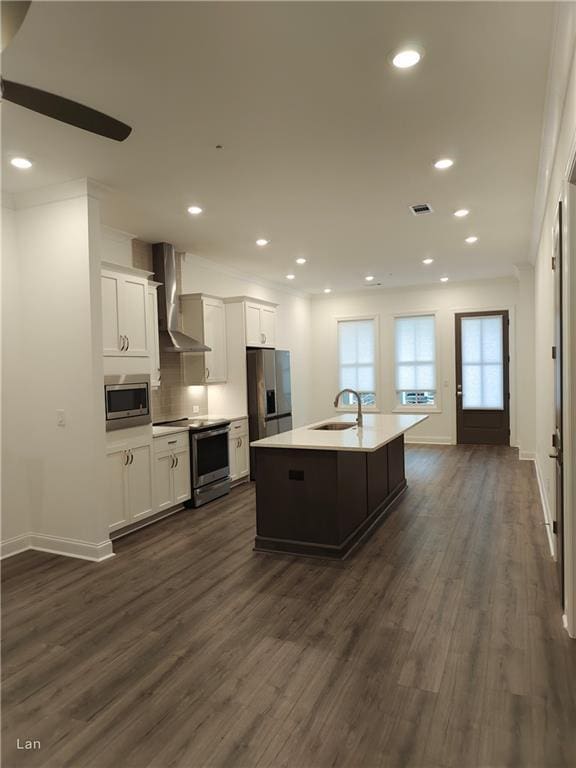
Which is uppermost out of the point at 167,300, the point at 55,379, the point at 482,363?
the point at 167,300

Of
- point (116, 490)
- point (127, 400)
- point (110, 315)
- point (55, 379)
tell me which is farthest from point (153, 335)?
point (116, 490)

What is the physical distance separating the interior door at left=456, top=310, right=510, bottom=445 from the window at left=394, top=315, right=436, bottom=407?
49 cm

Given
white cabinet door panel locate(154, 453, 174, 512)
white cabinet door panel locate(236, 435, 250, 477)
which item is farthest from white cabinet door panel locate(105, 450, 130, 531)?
white cabinet door panel locate(236, 435, 250, 477)

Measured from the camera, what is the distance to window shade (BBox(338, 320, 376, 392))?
9.79 m

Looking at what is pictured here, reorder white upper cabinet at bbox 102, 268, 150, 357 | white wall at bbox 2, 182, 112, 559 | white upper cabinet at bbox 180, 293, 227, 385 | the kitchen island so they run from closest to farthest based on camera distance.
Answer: the kitchen island
white wall at bbox 2, 182, 112, 559
white upper cabinet at bbox 102, 268, 150, 357
white upper cabinet at bbox 180, 293, 227, 385

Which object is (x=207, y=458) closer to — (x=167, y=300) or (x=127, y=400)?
(x=127, y=400)

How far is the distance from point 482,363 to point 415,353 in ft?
3.98

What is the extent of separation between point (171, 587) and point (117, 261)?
3.41 metres

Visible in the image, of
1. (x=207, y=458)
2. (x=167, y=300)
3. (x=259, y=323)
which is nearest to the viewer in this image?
(x=207, y=458)

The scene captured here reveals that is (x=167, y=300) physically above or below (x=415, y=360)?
above

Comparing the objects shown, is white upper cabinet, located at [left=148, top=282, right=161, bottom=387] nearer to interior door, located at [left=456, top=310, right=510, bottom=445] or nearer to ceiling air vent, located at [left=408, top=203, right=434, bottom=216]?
ceiling air vent, located at [left=408, top=203, right=434, bottom=216]

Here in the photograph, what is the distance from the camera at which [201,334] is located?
6098mm

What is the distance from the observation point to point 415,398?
30.9 ft

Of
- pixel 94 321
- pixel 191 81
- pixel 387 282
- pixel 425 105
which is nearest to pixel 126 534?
pixel 94 321
